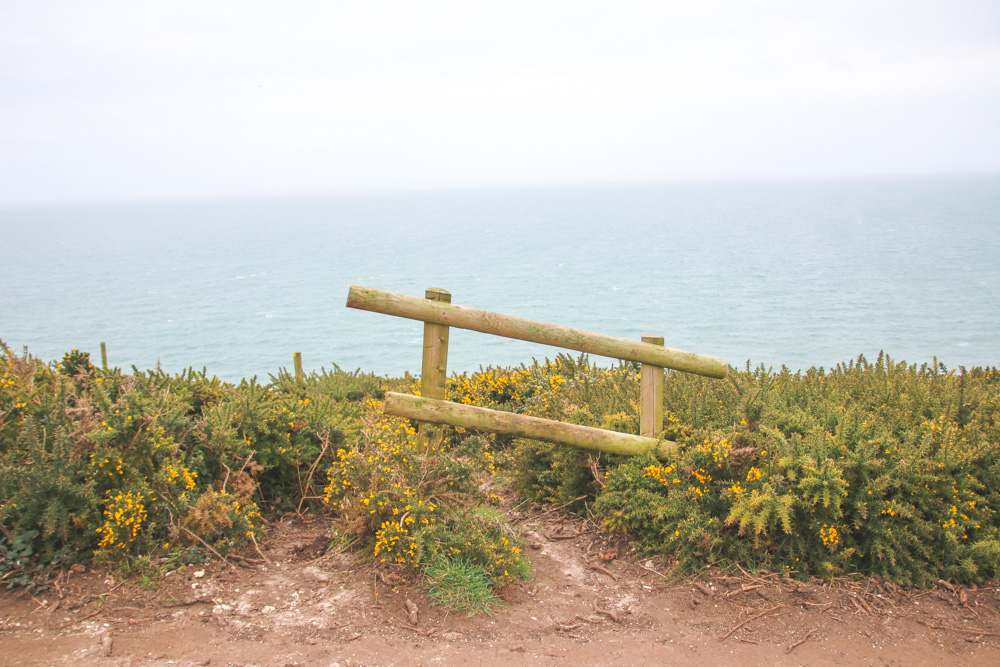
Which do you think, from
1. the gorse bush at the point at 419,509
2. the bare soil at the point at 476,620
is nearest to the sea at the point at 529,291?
the gorse bush at the point at 419,509

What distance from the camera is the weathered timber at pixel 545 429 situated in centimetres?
550

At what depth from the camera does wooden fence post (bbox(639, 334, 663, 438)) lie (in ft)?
18.4

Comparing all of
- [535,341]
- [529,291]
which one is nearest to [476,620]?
[535,341]

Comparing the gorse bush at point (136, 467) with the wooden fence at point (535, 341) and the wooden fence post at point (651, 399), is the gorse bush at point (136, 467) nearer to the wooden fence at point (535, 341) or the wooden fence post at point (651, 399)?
the wooden fence at point (535, 341)

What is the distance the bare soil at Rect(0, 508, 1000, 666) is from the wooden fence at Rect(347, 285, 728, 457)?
1006mm

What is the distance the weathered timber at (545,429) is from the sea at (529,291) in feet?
19.3

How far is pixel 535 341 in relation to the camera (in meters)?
5.48

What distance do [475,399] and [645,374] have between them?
8.82 ft

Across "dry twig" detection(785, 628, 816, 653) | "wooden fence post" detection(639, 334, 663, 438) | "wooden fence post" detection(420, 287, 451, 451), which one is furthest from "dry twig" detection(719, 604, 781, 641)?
"wooden fence post" detection(420, 287, 451, 451)

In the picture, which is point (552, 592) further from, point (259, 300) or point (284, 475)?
point (259, 300)

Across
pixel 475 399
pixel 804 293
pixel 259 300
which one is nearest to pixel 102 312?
pixel 259 300

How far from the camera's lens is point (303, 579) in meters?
4.67

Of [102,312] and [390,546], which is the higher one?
[390,546]

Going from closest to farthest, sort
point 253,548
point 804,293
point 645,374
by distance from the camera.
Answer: point 253,548
point 645,374
point 804,293
